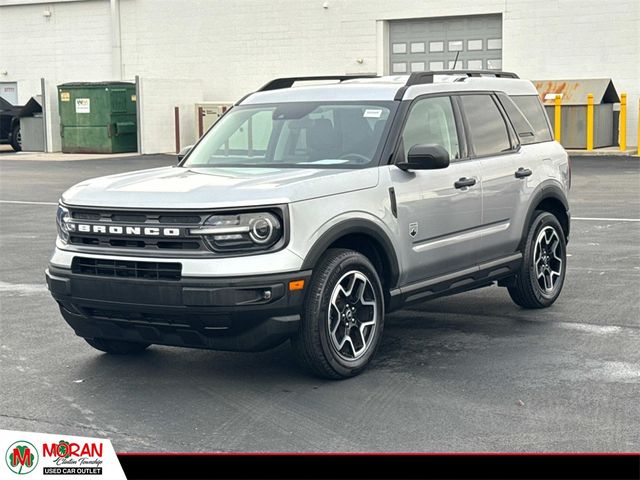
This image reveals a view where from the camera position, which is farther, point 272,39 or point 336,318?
point 272,39

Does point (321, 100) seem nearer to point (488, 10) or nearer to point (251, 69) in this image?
point (488, 10)

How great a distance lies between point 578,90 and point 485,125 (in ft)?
62.4

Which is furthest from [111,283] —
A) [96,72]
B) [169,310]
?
[96,72]

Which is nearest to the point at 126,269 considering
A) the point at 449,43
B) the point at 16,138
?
the point at 449,43

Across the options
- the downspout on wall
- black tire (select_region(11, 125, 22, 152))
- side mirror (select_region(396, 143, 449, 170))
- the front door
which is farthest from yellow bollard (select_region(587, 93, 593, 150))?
side mirror (select_region(396, 143, 449, 170))

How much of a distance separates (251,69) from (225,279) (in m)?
27.9

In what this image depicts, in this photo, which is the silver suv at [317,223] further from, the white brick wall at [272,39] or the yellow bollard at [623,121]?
the white brick wall at [272,39]

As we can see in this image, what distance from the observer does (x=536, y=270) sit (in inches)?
339

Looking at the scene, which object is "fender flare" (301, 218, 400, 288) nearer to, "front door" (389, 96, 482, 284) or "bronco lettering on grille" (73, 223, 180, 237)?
"front door" (389, 96, 482, 284)

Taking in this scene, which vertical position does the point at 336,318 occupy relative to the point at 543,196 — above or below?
below

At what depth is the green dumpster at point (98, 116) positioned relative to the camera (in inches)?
1225

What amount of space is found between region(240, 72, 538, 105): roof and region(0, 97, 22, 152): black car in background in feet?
89.6

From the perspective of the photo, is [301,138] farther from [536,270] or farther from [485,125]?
[536,270]

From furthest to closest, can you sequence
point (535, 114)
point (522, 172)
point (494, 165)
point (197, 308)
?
point (535, 114), point (522, 172), point (494, 165), point (197, 308)
